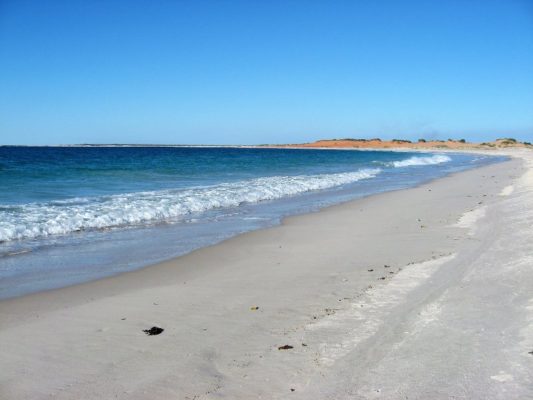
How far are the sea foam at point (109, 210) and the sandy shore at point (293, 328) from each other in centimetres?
419

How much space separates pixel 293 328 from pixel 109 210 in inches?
385

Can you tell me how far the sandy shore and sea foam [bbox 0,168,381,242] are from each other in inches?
165

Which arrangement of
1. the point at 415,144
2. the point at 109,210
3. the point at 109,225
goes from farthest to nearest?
the point at 415,144
the point at 109,210
the point at 109,225

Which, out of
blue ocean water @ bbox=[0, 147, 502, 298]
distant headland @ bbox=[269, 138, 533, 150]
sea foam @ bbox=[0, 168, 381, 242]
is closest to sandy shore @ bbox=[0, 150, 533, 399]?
blue ocean water @ bbox=[0, 147, 502, 298]

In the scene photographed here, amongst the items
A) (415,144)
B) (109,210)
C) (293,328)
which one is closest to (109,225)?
(109,210)

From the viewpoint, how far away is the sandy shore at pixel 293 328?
3.59 m

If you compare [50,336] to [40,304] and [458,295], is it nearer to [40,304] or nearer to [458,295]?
[40,304]

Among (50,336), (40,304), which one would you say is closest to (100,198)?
(40,304)

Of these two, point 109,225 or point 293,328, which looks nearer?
point 293,328

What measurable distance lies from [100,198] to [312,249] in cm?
1016

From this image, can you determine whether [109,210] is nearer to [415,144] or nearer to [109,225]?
[109,225]

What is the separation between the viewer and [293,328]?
4766mm

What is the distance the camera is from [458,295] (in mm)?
5461

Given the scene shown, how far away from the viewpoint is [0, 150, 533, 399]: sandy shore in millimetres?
3586
